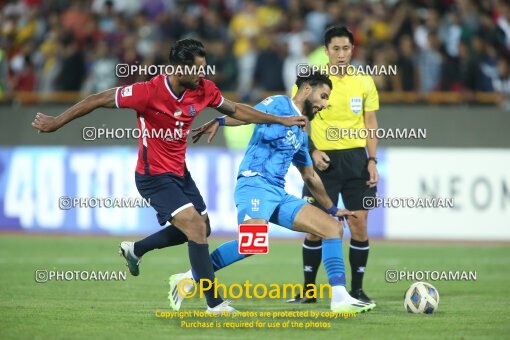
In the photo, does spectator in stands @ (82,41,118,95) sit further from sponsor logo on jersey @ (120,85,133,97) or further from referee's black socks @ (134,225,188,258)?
sponsor logo on jersey @ (120,85,133,97)

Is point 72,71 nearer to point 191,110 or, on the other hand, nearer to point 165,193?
point 191,110

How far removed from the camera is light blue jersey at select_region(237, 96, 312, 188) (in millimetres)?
9375

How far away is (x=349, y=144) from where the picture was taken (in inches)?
404

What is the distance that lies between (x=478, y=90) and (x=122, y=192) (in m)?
6.48

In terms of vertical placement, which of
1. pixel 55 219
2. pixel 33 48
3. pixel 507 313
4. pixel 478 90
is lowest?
pixel 507 313

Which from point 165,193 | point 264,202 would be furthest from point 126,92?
point 264,202

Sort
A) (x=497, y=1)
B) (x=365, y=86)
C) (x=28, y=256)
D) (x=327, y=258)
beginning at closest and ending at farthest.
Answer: (x=327, y=258), (x=365, y=86), (x=28, y=256), (x=497, y=1)

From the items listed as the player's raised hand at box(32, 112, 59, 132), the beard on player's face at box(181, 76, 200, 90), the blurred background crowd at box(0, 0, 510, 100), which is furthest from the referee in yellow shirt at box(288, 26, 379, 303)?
the blurred background crowd at box(0, 0, 510, 100)

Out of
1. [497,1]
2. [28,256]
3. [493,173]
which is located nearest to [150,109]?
[28,256]

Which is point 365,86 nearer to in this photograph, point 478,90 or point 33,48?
point 478,90

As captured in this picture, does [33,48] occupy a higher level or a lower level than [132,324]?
higher

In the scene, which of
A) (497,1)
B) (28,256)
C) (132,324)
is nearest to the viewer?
(132,324)

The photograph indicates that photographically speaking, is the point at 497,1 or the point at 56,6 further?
the point at 56,6

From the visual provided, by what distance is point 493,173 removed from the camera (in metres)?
16.4
